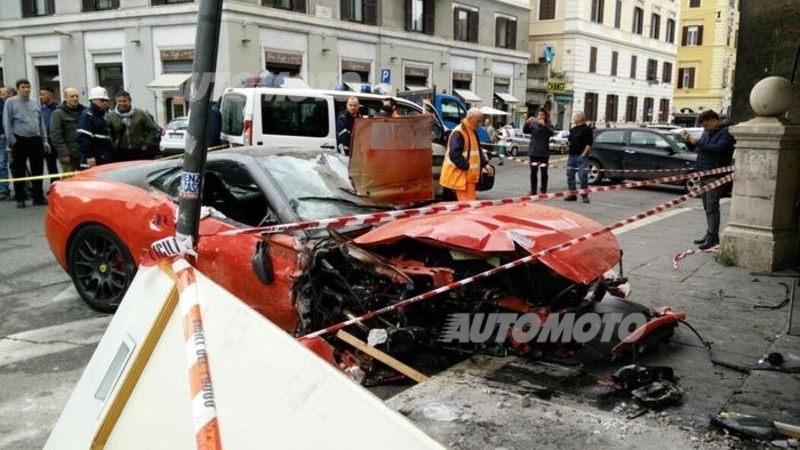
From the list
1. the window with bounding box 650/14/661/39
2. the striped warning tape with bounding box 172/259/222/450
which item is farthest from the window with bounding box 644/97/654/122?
the striped warning tape with bounding box 172/259/222/450

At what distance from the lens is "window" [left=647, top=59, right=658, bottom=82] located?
50.8m

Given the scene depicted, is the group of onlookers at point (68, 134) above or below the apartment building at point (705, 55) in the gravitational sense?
below

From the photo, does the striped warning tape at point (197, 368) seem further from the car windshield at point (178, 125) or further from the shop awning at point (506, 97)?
the shop awning at point (506, 97)

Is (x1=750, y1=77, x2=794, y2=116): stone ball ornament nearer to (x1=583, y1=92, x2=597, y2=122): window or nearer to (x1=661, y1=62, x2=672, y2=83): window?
(x1=583, y1=92, x2=597, y2=122): window

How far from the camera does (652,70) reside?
5125 centimetres

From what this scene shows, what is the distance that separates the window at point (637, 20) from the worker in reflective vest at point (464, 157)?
45093 millimetres

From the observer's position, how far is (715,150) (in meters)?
8.12

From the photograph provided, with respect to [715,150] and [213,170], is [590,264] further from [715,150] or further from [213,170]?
[715,150]

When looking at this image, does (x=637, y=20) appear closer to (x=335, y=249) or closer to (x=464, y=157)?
(x=464, y=157)

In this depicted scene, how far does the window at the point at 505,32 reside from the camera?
120ft

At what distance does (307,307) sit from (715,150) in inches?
253

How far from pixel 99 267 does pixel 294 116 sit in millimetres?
6354

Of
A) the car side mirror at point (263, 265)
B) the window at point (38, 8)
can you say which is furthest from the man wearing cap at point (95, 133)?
the window at point (38, 8)

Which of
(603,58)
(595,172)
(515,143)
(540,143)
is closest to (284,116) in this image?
(540,143)
